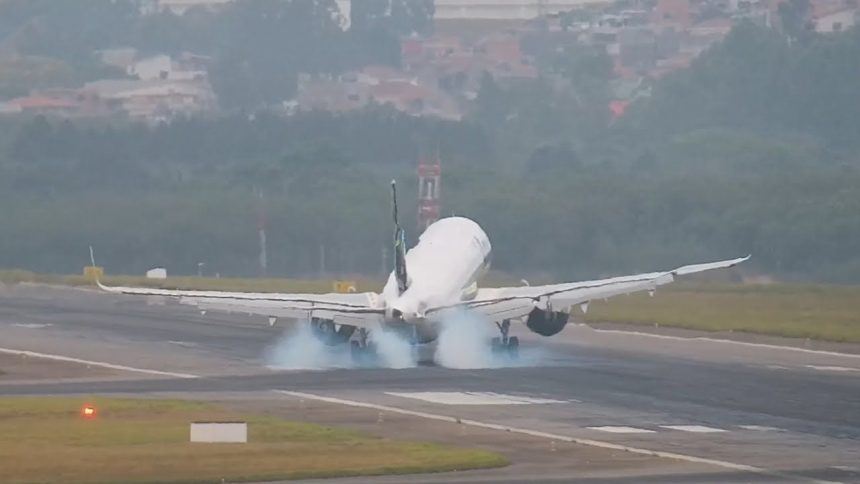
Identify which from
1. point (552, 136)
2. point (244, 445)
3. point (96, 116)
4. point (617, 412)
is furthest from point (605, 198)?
point (244, 445)

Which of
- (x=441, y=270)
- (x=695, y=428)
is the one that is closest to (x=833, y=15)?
(x=441, y=270)

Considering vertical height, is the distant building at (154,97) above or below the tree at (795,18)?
below

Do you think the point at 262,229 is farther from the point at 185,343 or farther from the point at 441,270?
the point at 441,270

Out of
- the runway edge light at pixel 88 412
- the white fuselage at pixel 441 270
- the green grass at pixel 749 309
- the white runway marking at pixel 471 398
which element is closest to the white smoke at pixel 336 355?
the white fuselage at pixel 441 270

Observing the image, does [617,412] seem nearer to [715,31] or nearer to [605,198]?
[605,198]

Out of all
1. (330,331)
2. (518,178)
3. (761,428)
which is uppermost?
(518,178)

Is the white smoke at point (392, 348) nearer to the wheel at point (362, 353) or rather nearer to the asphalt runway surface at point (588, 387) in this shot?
the wheel at point (362, 353)

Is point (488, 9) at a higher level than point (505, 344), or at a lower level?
higher
